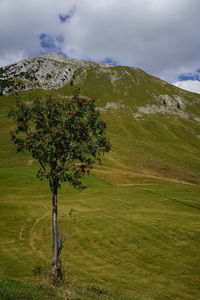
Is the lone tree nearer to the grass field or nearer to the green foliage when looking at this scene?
the green foliage

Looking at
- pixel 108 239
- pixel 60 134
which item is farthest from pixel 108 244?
pixel 60 134

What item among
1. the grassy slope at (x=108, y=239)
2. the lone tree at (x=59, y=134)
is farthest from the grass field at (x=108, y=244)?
the lone tree at (x=59, y=134)

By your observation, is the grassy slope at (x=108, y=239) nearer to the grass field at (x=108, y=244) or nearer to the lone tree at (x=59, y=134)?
the grass field at (x=108, y=244)

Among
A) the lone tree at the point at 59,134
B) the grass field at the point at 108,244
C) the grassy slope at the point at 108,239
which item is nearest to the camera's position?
the lone tree at the point at 59,134

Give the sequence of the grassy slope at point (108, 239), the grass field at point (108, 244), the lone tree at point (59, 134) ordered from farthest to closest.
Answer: the grassy slope at point (108, 239), the grass field at point (108, 244), the lone tree at point (59, 134)

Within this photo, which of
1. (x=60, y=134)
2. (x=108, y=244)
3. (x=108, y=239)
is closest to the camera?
(x=60, y=134)

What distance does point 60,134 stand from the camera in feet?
56.9

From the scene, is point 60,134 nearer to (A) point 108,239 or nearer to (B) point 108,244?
(B) point 108,244

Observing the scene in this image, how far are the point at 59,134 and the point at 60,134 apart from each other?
71mm

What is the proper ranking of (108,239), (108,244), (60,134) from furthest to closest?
(108,239) → (108,244) → (60,134)

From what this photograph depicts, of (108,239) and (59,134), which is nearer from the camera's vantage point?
(59,134)

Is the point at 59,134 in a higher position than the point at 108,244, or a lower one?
higher

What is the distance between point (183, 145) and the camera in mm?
195375

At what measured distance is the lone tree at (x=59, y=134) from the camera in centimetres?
1762
